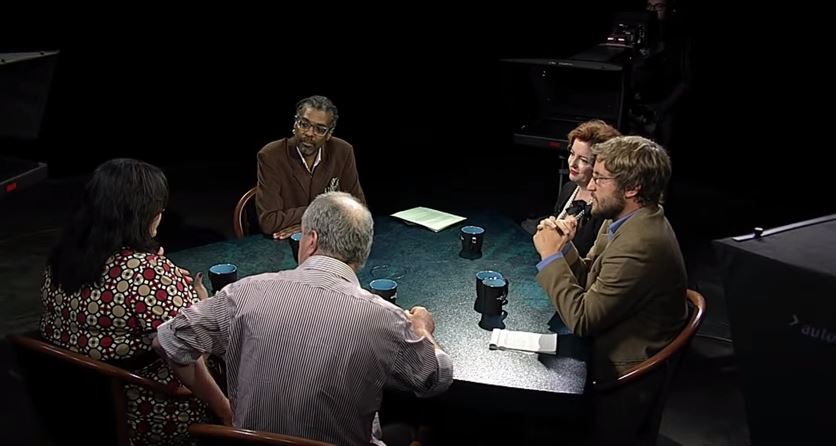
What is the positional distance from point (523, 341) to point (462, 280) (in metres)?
0.47

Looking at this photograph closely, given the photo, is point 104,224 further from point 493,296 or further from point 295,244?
point 493,296

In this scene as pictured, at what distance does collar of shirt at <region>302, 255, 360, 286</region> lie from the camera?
5.52 feet

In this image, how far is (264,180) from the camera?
10.4 feet

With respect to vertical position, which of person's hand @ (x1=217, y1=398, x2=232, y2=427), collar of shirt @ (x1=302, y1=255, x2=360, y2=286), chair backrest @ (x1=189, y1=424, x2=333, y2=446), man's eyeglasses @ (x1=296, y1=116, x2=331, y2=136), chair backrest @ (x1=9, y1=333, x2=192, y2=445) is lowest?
person's hand @ (x1=217, y1=398, x2=232, y2=427)

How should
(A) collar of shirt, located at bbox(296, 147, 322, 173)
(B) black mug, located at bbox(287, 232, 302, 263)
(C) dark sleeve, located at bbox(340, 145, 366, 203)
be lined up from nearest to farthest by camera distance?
(B) black mug, located at bbox(287, 232, 302, 263) → (A) collar of shirt, located at bbox(296, 147, 322, 173) → (C) dark sleeve, located at bbox(340, 145, 366, 203)

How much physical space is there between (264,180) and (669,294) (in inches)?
70.0

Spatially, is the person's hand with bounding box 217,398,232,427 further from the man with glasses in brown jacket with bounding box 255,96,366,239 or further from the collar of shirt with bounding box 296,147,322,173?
the collar of shirt with bounding box 296,147,322,173

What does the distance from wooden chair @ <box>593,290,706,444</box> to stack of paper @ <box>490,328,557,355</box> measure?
183mm

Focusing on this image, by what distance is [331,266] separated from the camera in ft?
5.55

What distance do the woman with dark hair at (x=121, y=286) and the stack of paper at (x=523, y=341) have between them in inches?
30.3

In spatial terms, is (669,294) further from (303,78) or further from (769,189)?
(303,78)

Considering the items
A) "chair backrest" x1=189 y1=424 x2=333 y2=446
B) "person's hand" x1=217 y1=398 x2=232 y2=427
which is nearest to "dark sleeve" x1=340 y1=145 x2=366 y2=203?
"person's hand" x1=217 y1=398 x2=232 y2=427

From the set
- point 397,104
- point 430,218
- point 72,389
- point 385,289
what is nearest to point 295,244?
point 385,289

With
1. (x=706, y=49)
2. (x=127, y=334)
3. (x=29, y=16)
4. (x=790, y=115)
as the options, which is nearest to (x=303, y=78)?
(x=29, y=16)
